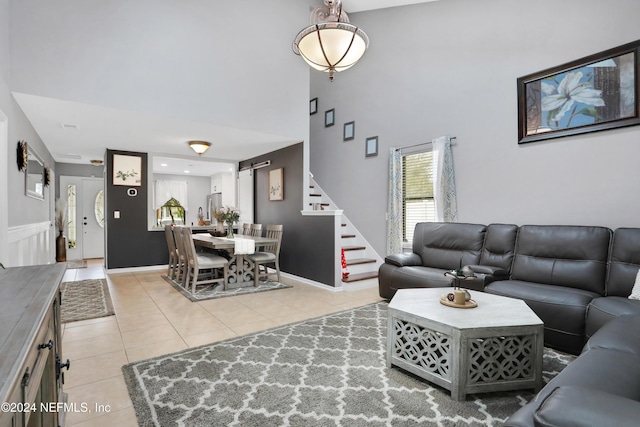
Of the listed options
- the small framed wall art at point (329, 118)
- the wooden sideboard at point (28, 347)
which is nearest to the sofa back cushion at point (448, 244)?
the small framed wall art at point (329, 118)

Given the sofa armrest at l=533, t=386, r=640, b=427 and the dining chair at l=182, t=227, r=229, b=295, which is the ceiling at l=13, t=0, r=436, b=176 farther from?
the sofa armrest at l=533, t=386, r=640, b=427

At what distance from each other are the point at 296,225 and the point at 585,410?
485 cm

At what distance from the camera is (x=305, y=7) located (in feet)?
17.5

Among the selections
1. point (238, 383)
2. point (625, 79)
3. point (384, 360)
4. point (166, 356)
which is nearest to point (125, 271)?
point (166, 356)

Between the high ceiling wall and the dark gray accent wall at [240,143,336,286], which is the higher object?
the high ceiling wall

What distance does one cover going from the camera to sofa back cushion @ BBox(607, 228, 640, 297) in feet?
8.92

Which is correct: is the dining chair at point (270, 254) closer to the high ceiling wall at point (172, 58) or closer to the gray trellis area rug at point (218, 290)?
the gray trellis area rug at point (218, 290)

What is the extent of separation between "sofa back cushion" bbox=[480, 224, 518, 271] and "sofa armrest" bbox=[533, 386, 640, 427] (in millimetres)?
3016

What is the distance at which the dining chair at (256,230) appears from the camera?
5.57 metres

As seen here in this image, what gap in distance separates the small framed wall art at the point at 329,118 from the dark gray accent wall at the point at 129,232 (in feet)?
11.8

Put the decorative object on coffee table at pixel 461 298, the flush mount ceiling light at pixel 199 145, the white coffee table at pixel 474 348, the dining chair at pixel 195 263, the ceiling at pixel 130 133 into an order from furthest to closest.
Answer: the flush mount ceiling light at pixel 199 145, the dining chair at pixel 195 263, the ceiling at pixel 130 133, the decorative object on coffee table at pixel 461 298, the white coffee table at pixel 474 348

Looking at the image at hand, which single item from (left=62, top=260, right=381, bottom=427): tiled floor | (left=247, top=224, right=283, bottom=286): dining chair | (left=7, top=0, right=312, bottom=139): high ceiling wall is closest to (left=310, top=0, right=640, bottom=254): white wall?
(left=7, top=0, right=312, bottom=139): high ceiling wall

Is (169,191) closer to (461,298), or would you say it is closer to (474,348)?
(461,298)

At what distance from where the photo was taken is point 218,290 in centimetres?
456
